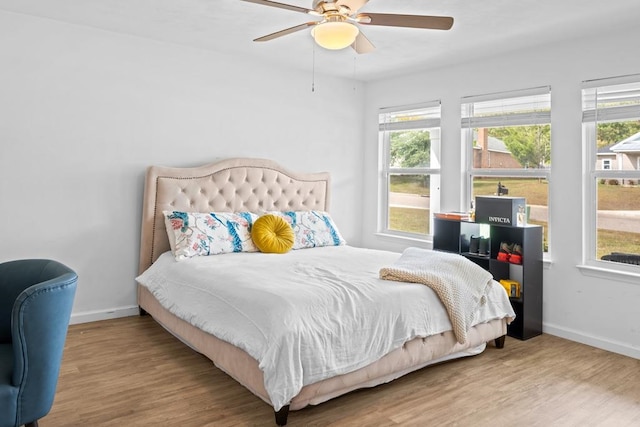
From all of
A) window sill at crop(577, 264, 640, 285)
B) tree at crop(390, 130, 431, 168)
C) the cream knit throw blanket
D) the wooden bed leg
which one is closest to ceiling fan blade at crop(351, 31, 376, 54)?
the cream knit throw blanket

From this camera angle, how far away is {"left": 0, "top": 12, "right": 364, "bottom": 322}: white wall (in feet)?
12.5

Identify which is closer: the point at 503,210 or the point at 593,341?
the point at 593,341

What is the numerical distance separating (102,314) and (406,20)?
11.3 ft

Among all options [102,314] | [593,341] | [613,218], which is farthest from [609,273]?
[102,314]

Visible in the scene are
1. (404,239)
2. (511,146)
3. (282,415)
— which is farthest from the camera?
(404,239)

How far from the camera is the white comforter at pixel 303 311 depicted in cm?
246

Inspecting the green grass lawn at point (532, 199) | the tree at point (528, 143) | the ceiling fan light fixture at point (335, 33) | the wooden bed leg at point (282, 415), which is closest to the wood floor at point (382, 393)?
the wooden bed leg at point (282, 415)

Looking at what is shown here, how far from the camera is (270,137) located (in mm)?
5180

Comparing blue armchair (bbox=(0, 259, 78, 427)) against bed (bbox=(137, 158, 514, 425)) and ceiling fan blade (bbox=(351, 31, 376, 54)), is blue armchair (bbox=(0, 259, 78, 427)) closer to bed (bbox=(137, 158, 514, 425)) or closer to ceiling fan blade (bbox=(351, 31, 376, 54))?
bed (bbox=(137, 158, 514, 425))

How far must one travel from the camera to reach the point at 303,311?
102 inches

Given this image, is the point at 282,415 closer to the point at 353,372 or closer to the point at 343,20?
the point at 353,372

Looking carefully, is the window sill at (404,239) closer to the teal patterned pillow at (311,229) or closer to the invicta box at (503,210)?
the teal patterned pillow at (311,229)

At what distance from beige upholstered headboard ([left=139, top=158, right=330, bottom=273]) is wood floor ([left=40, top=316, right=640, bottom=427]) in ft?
3.43

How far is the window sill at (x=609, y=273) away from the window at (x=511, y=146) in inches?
17.0
